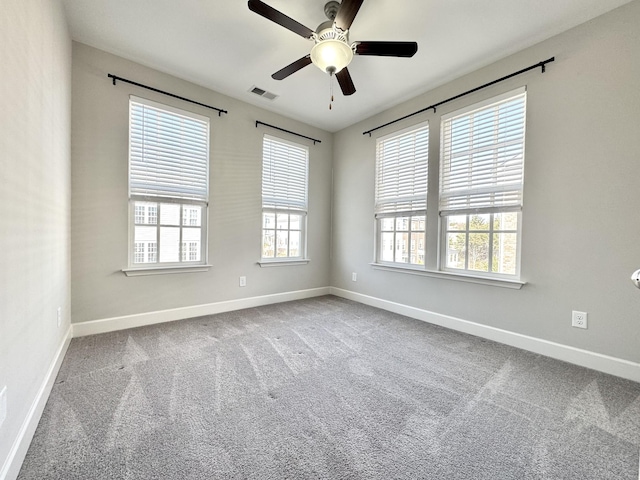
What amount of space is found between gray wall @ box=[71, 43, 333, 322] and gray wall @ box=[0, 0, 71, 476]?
0.45m

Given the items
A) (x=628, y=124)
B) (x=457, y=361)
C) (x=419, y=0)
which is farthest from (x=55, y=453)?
(x=628, y=124)

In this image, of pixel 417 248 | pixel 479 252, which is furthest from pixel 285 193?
pixel 479 252

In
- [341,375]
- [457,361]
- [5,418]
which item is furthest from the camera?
[457,361]

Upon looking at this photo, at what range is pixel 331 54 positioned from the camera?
197 cm

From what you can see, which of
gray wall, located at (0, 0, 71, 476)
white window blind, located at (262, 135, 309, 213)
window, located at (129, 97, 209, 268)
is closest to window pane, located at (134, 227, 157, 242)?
window, located at (129, 97, 209, 268)

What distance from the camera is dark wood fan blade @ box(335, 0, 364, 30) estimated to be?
1.72 m

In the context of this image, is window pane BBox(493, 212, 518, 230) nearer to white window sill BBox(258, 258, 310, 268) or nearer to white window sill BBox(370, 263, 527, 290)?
white window sill BBox(370, 263, 527, 290)

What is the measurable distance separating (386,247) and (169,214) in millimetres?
2838

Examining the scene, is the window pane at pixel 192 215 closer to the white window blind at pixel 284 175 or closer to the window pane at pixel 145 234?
the window pane at pixel 145 234

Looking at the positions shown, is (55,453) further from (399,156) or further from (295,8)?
(399,156)

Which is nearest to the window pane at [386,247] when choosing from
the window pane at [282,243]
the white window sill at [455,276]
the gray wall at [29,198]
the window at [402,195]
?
the window at [402,195]

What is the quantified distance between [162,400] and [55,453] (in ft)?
1.60

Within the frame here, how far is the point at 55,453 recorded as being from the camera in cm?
125

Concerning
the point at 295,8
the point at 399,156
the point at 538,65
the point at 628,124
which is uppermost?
the point at 295,8
